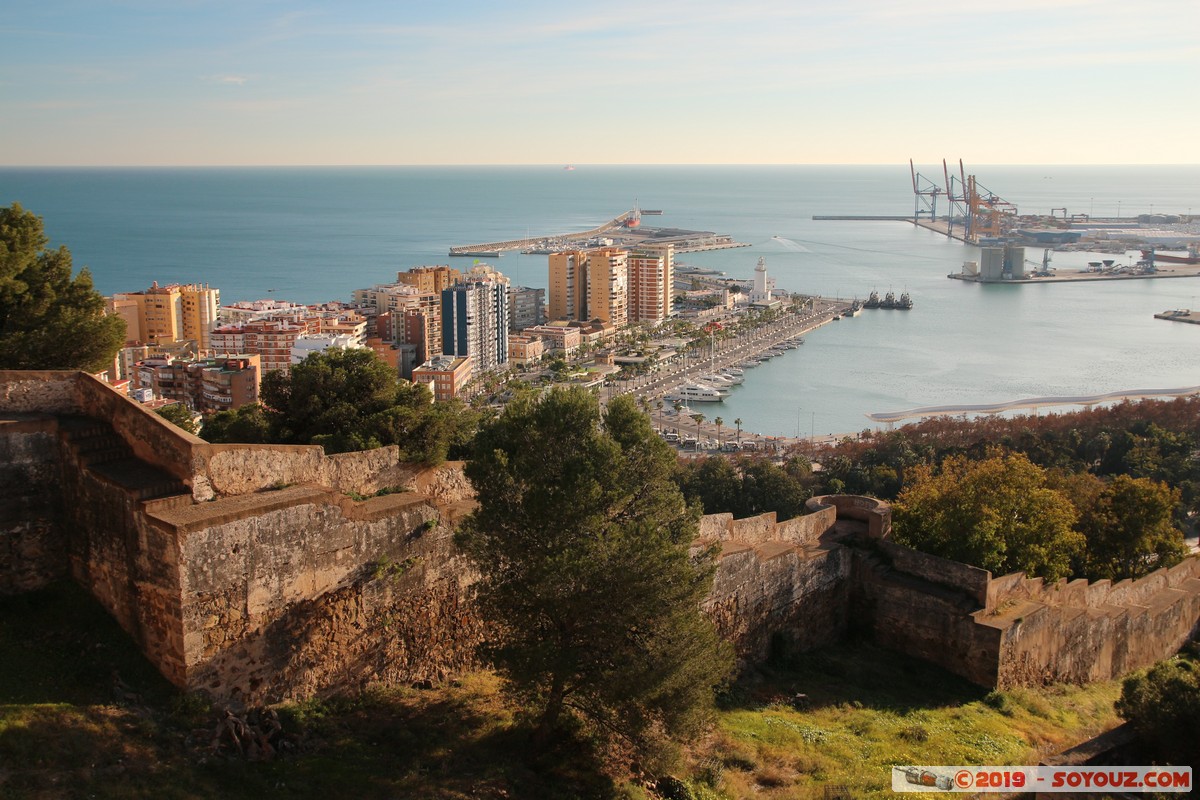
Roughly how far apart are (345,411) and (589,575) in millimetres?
3749

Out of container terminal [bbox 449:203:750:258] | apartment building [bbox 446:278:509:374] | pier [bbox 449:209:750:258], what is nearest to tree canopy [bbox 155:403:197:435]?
apartment building [bbox 446:278:509:374]

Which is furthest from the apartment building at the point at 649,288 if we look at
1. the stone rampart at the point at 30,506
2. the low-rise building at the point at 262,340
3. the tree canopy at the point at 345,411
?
the stone rampart at the point at 30,506

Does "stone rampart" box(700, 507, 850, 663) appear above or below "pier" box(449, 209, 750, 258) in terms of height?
below

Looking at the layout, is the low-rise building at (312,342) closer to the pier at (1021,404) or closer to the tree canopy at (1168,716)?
the pier at (1021,404)

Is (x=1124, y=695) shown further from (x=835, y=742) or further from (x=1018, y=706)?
(x=835, y=742)

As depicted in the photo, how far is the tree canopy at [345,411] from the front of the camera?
7.82 meters

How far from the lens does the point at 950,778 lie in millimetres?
6113

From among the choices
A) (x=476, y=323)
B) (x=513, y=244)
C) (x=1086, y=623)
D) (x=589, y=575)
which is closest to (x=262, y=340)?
(x=476, y=323)

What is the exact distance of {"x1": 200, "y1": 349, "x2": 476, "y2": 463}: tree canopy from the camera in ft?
25.6

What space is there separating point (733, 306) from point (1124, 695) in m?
55.4

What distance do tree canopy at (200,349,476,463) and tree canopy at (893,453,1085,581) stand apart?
420cm

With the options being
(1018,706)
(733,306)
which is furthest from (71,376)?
(733,306)

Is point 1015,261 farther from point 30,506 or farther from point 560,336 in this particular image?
point 30,506

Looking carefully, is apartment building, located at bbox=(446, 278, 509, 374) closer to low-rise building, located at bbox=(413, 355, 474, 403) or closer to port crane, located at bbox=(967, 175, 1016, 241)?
low-rise building, located at bbox=(413, 355, 474, 403)
